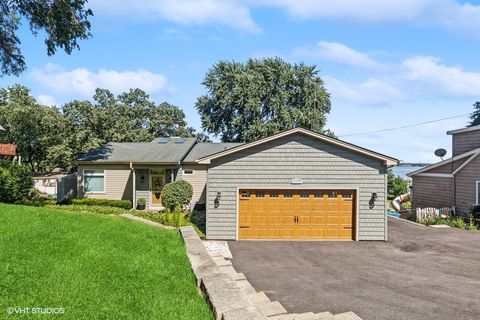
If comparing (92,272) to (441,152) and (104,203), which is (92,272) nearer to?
→ (104,203)

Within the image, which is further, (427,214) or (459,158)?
(459,158)

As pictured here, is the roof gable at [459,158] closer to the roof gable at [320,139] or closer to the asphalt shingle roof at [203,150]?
the roof gable at [320,139]

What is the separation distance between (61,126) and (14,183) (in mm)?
22773

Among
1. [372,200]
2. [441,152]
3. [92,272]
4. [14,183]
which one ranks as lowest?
[92,272]

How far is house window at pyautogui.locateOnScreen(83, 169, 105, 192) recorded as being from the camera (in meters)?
25.7

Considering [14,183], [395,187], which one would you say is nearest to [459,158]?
[395,187]

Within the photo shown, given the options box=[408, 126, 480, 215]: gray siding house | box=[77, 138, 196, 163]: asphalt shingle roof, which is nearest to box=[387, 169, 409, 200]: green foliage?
box=[408, 126, 480, 215]: gray siding house

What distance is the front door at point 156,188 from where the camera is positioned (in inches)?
995

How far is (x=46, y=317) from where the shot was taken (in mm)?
5059

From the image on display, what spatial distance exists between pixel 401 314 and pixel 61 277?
20.7 ft

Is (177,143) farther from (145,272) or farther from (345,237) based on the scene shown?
(145,272)

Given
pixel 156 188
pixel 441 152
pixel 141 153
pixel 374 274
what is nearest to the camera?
pixel 374 274

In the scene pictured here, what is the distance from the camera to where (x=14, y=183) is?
17.9m

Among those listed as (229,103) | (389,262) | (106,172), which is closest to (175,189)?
Result: (106,172)
